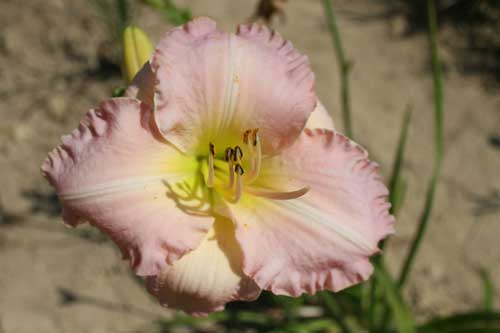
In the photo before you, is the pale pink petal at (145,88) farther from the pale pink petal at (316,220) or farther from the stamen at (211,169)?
the pale pink petal at (316,220)

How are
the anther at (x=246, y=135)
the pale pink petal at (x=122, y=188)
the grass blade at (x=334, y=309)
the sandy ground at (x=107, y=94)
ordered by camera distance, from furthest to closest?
the sandy ground at (x=107, y=94)
the grass blade at (x=334, y=309)
the anther at (x=246, y=135)
the pale pink petal at (x=122, y=188)

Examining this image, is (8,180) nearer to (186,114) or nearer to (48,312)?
(48,312)

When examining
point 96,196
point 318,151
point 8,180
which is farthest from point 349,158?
point 8,180

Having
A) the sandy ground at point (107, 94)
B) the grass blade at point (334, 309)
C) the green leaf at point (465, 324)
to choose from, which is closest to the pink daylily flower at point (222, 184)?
the green leaf at point (465, 324)

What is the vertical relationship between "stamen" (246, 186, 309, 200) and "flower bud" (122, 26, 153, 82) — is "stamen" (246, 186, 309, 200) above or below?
below

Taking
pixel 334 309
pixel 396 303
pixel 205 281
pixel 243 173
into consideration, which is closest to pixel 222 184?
pixel 243 173

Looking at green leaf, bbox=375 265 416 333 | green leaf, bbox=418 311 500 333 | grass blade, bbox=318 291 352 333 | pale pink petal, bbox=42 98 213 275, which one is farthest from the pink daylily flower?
grass blade, bbox=318 291 352 333

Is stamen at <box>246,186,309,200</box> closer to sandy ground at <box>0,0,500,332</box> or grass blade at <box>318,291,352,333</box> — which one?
grass blade at <box>318,291,352,333</box>
